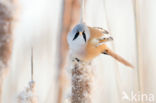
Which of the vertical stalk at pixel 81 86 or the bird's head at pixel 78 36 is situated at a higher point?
the bird's head at pixel 78 36

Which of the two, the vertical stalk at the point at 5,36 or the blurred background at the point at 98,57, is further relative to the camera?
the blurred background at the point at 98,57

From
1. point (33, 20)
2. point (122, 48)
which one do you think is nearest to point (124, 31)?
point (122, 48)

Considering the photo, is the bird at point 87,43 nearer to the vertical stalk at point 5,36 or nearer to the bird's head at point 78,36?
the bird's head at point 78,36

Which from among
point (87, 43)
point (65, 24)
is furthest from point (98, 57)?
point (87, 43)

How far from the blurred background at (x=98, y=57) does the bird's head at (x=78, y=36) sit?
0.32 metres

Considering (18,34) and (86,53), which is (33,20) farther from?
(86,53)

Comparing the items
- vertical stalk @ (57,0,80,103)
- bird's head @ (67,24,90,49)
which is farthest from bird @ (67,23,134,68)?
vertical stalk @ (57,0,80,103)

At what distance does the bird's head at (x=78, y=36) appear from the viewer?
502 millimetres

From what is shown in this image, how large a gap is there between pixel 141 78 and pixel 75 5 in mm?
348

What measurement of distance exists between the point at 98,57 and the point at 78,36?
0.46 m

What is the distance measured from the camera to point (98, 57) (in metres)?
0.97

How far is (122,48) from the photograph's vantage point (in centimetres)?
101

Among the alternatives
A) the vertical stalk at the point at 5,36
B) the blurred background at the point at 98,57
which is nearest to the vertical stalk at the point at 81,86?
the vertical stalk at the point at 5,36

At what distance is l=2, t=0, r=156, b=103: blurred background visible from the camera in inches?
34.8
